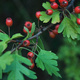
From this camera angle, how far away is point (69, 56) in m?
3.63

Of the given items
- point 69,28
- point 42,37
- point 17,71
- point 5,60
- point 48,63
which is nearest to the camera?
point 5,60

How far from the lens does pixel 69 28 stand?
64.6 inches

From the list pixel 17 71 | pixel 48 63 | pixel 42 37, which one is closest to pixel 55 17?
pixel 48 63

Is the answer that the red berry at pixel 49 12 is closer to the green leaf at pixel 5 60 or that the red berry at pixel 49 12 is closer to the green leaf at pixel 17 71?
the green leaf at pixel 17 71

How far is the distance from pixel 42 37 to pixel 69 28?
2546 millimetres

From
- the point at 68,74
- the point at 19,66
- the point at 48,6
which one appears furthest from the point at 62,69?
the point at 19,66

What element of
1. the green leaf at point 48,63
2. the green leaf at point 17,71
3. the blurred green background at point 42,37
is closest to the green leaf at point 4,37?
the green leaf at point 17,71

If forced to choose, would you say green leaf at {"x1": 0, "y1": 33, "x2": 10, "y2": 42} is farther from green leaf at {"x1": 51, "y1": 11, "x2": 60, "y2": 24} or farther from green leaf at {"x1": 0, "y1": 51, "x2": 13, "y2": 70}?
green leaf at {"x1": 51, "y1": 11, "x2": 60, "y2": 24}

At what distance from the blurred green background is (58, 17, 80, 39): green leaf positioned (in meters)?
2.02

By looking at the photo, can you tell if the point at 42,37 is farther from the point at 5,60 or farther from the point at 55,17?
the point at 5,60

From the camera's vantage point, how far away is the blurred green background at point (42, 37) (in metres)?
3.64

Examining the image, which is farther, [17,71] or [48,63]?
[48,63]

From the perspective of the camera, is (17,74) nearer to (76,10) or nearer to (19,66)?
(19,66)

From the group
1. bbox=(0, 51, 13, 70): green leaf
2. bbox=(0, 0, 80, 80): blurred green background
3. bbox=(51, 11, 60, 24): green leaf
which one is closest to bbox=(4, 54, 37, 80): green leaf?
bbox=(0, 51, 13, 70): green leaf
